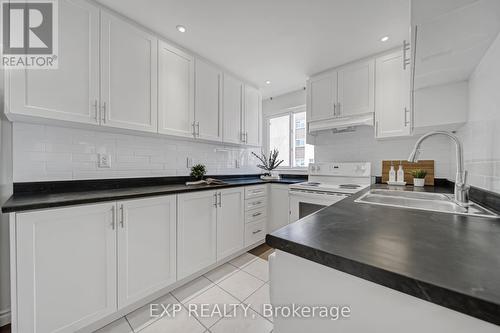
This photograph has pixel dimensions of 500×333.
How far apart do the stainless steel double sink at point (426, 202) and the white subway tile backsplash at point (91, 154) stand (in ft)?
6.50

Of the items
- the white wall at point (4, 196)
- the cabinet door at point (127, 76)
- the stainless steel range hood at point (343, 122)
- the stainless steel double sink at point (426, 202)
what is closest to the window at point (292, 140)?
the stainless steel range hood at point (343, 122)

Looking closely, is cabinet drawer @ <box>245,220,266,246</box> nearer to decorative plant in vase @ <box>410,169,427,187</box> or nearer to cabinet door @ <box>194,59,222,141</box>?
cabinet door @ <box>194,59,222,141</box>

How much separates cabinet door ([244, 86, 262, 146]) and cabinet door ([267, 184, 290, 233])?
0.84m

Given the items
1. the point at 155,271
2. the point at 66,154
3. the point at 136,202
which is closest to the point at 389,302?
the point at 136,202

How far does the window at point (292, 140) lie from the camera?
10.9ft

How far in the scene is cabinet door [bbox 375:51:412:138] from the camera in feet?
6.61

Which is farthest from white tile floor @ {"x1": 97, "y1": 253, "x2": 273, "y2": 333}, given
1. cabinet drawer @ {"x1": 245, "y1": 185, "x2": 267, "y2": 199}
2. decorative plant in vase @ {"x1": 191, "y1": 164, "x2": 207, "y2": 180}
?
decorative plant in vase @ {"x1": 191, "y1": 164, "x2": 207, "y2": 180}

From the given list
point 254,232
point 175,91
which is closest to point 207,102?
point 175,91

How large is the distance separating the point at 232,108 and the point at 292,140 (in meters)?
1.37

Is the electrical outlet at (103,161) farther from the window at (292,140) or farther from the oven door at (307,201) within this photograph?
the window at (292,140)

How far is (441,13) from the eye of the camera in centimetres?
73

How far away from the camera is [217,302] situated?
5.04 ft

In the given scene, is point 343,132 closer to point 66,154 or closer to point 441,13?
point 441,13

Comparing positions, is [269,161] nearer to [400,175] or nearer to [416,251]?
[400,175]
